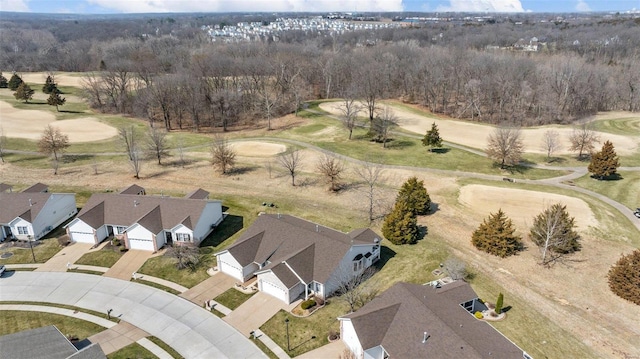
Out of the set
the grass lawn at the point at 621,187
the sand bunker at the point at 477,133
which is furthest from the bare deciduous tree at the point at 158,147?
the grass lawn at the point at 621,187

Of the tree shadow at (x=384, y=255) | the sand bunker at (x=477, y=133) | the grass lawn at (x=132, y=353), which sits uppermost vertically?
the sand bunker at (x=477, y=133)

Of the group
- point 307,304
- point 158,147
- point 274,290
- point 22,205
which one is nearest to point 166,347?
point 274,290

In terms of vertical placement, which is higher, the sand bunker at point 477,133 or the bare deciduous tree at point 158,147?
the bare deciduous tree at point 158,147

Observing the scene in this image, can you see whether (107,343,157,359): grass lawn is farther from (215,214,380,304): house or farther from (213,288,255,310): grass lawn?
(215,214,380,304): house

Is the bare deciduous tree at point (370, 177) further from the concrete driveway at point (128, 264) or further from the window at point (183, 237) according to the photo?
the concrete driveway at point (128, 264)

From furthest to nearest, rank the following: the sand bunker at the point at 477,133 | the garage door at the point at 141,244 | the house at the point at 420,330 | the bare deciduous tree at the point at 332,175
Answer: the sand bunker at the point at 477,133
the bare deciduous tree at the point at 332,175
the garage door at the point at 141,244
the house at the point at 420,330

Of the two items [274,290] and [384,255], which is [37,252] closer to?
[274,290]
